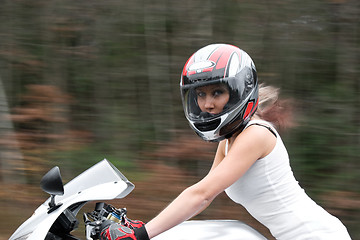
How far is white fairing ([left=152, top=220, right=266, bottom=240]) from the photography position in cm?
231

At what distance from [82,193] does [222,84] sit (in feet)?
2.79

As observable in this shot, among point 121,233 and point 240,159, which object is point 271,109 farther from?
point 121,233

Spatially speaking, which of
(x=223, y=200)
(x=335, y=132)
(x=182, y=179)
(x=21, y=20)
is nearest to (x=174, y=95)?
(x=182, y=179)

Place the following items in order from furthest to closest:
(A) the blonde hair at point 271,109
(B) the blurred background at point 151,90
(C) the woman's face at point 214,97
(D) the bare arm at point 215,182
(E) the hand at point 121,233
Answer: (B) the blurred background at point 151,90 → (A) the blonde hair at point 271,109 → (C) the woman's face at point 214,97 → (D) the bare arm at point 215,182 → (E) the hand at point 121,233

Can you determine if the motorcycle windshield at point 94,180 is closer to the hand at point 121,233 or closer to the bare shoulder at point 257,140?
the hand at point 121,233

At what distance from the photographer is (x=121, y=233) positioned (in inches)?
81.9

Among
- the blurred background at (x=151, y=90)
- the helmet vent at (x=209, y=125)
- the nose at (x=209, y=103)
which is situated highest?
the nose at (x=209, y=103)

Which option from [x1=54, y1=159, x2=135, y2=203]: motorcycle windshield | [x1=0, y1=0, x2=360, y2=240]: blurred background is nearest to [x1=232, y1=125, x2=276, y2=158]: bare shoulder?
[x1=54, y1=159, x2=135, y2=203]: motorcycle windshield

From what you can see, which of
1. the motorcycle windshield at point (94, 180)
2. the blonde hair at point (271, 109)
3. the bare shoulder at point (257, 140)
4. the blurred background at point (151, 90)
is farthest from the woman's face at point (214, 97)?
the blurred background at point (151, 90)

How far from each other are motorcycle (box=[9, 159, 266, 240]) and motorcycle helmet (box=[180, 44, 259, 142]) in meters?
0.47

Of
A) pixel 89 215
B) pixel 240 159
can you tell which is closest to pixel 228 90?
pixel 240 159

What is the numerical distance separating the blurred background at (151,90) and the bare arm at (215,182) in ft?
9.11

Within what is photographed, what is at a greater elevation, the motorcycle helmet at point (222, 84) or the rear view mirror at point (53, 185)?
the motorcycle helmet at point (222, 84)

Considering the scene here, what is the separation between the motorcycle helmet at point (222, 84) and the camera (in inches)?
90.4
